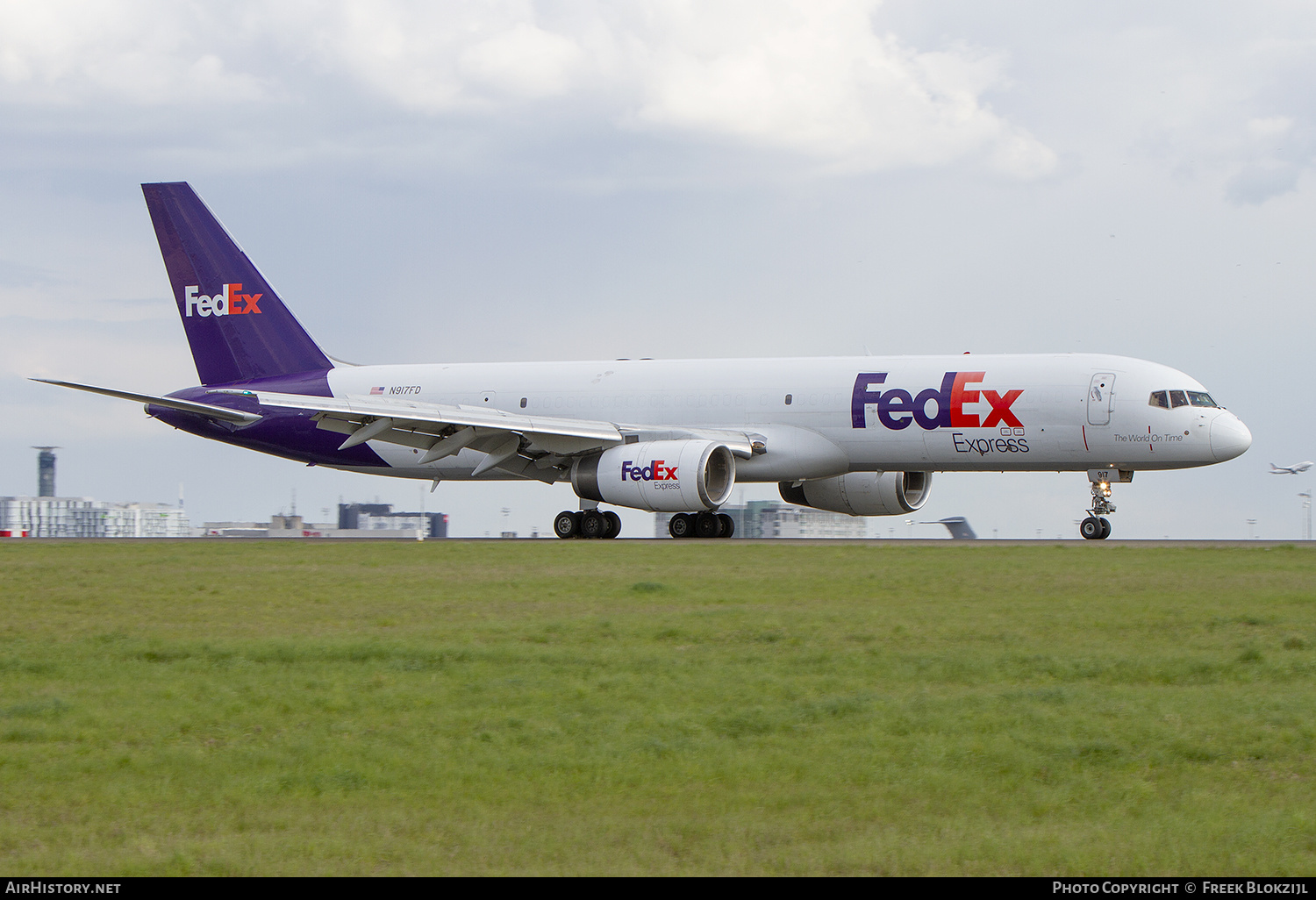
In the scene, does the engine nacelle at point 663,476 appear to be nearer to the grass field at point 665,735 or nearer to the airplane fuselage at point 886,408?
the airplane fuselage at point 886,408

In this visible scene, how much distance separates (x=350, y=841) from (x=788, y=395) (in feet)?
82.1

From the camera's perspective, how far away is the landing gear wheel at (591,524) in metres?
31.6

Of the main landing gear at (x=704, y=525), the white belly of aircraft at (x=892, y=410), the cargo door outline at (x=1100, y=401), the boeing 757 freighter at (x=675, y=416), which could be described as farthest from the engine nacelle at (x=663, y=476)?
the cargo door outline at (x=1100, y=401)

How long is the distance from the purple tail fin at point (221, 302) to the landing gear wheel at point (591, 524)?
10.3 meters

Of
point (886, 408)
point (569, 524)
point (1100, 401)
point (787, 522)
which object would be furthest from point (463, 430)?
point (787, 522)

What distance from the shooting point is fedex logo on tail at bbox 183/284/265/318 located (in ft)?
123

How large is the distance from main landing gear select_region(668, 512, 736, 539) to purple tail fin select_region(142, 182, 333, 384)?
39.0 feet

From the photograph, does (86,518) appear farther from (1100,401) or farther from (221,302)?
(1100,401)

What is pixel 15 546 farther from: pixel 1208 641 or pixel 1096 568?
pixel 1208 641

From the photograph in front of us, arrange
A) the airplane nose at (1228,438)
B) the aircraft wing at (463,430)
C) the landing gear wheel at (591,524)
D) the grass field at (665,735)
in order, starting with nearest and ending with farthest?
the grass field at (665,735)
the airplane nose at (1228,438)
the aircraft wing at (463,430)
the landing gear wheel at (591,524)

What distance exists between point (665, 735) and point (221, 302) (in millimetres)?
32412

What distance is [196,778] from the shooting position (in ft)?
24.1

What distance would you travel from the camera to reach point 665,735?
8203 mm

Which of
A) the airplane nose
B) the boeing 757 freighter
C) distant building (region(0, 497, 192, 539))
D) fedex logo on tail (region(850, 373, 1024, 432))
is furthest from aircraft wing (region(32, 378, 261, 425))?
distant building (region(0, 497, 192, 539))
